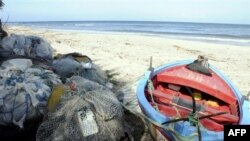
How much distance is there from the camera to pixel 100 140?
3.07m

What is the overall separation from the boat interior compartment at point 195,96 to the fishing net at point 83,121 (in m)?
0.66

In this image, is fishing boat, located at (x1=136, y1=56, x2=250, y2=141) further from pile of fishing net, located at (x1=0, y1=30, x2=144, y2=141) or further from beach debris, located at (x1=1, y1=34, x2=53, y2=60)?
beach debris, located at (x1=1, y1=34, x2=53, y2=60)

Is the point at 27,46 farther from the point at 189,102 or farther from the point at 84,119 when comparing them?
the point at 189,102

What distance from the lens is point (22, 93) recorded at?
3.75m

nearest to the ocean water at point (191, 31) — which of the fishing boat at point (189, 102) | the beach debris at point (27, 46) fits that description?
the beach debris at point (27, 46)

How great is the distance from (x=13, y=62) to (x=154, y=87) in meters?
2.07

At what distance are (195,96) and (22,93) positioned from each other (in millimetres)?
2062

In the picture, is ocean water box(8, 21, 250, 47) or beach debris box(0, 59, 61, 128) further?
ocean water box(8, 21, 250, 47)

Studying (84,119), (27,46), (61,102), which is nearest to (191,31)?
(27,46)

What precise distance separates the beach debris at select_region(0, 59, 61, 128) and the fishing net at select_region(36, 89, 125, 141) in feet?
1.75

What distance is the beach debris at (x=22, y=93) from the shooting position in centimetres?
364

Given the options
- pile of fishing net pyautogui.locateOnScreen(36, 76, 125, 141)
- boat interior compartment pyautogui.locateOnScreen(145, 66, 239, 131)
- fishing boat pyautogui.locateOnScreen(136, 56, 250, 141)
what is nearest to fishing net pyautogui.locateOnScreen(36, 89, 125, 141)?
pile of fishing net pyautogui.locateOnScreen(36, 76, 125, 141)

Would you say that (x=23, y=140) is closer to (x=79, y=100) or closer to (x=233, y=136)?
(x=79, y=100)

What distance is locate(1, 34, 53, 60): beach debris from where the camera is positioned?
5605 mm
